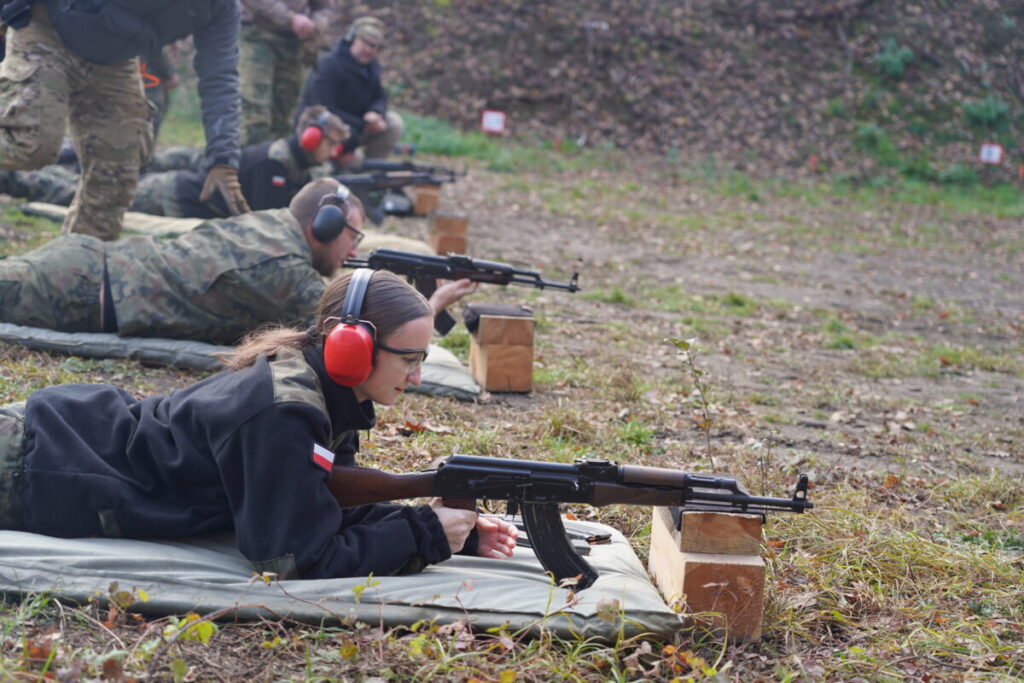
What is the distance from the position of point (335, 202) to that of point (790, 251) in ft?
26.5

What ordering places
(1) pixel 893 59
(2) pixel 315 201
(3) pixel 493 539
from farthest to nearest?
(1) pixel 893 59, (2) pixel 315 201, (3) pixel 493 539

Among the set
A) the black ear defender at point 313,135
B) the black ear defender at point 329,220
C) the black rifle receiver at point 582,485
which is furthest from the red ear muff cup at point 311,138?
the black rifle receiver at point 582,485

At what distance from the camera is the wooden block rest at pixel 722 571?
10.9 ft

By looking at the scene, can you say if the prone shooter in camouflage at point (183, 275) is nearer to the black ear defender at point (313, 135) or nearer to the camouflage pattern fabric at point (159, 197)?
the black ear defender at point (313, 135)

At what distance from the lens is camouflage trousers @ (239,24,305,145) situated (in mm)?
10531

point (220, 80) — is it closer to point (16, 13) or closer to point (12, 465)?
point (16, 13)

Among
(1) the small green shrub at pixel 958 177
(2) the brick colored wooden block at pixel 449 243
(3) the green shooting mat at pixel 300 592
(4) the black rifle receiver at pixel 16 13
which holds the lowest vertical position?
(3) the green shooting mat at pixel 300 592

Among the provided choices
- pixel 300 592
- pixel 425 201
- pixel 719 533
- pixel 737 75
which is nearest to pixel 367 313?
pixel 300 592

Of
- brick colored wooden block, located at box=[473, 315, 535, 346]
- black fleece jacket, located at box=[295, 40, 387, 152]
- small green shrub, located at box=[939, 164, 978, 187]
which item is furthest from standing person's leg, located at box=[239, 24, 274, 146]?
small green shrub, located at box=[939, 164, 978, 187]

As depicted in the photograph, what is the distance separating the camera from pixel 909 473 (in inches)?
211

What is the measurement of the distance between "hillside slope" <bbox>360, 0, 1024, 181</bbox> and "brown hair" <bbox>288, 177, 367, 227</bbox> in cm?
1333

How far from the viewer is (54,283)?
5.66 m

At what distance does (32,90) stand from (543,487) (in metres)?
4.46

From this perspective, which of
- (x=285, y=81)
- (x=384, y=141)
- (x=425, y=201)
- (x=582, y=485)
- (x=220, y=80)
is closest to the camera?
(x=582, y=485)
